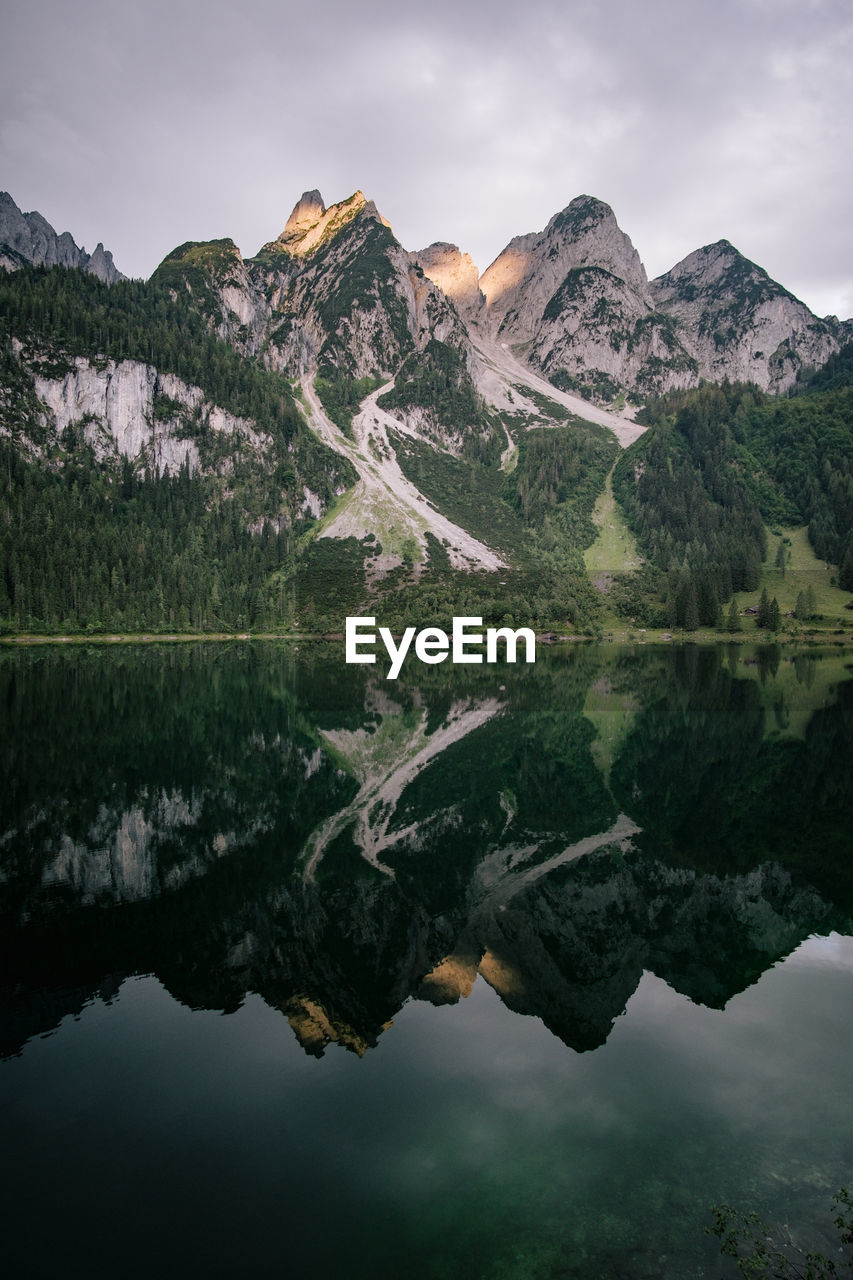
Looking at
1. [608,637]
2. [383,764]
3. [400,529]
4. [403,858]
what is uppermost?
[400,529]

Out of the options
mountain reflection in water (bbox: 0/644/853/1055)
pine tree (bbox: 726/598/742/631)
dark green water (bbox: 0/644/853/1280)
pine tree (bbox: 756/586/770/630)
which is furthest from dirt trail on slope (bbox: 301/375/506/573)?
dark green water (bbox: 0/644/853/1280)

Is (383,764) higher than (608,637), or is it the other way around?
(608,637)

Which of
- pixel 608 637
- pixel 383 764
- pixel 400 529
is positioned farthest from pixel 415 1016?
pixel 400 529

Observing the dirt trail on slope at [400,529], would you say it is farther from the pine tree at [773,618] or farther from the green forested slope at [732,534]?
the pine tree at [773,618]

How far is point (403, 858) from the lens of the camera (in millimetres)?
19109

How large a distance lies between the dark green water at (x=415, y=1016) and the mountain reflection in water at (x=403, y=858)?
11cm

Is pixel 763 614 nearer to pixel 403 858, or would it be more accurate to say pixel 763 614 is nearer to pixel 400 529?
pixel 400 529

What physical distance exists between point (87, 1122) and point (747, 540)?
189900mm

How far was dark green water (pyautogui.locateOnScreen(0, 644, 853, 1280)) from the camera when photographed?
24.4 feet

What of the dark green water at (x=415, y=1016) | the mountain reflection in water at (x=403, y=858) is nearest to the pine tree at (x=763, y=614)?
the mountain reflection in water at (x=403, y=858)

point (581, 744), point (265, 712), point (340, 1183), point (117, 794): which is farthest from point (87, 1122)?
point (265, 712)

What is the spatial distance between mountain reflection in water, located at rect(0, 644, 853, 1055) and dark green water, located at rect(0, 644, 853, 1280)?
11 cm

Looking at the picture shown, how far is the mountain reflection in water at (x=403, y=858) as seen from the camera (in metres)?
12.8

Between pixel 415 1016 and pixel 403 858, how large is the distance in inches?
287
